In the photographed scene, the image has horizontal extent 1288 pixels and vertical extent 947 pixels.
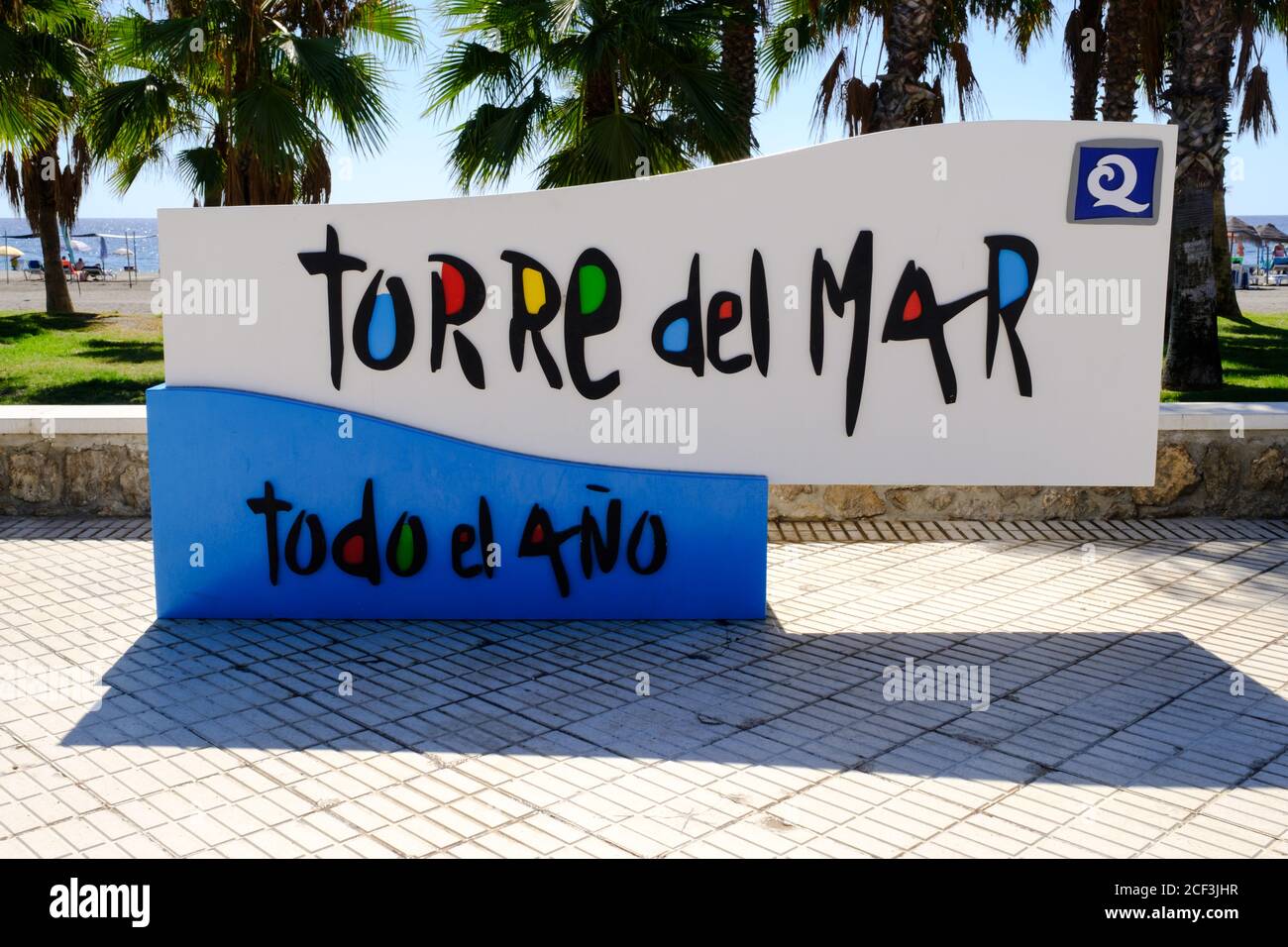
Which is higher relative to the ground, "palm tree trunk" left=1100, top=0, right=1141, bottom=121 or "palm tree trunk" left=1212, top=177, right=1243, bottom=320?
"palm tree trunk" left=1100, top=0, right=1141, bottom=121

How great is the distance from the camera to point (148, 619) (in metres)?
6.96

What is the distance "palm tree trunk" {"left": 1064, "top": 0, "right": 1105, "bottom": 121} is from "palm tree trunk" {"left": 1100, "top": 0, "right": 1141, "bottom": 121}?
1.47m

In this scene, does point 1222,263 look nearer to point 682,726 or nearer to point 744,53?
point 744,53

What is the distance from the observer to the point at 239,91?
11.9 m

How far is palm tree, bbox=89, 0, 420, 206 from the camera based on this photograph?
11.3 metres

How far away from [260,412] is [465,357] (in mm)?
1182

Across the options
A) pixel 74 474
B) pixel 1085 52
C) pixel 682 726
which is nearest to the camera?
pixel 682 726

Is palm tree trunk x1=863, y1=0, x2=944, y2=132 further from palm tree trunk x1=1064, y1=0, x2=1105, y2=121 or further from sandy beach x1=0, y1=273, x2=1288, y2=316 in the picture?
sandy beach x1=0, y1=273, x2=1288, y2=316

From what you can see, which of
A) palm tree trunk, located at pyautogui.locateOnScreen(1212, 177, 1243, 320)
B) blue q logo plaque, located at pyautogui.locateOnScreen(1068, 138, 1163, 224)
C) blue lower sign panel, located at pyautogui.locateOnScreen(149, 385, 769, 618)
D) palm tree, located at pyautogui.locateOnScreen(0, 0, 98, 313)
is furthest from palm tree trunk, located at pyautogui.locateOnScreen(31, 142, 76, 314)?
blue q logo plaque, located at pyautogui.locateOnScreen(1068, 138, 1163, 224)

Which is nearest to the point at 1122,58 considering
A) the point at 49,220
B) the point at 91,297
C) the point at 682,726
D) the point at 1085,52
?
the point at 1085,52

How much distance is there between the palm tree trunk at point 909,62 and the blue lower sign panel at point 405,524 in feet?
22.5

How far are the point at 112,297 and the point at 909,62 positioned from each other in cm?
2761

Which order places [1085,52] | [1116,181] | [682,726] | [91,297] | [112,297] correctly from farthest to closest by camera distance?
[91,297], [112,297], [1085,52], [1116,181], [682,726]
